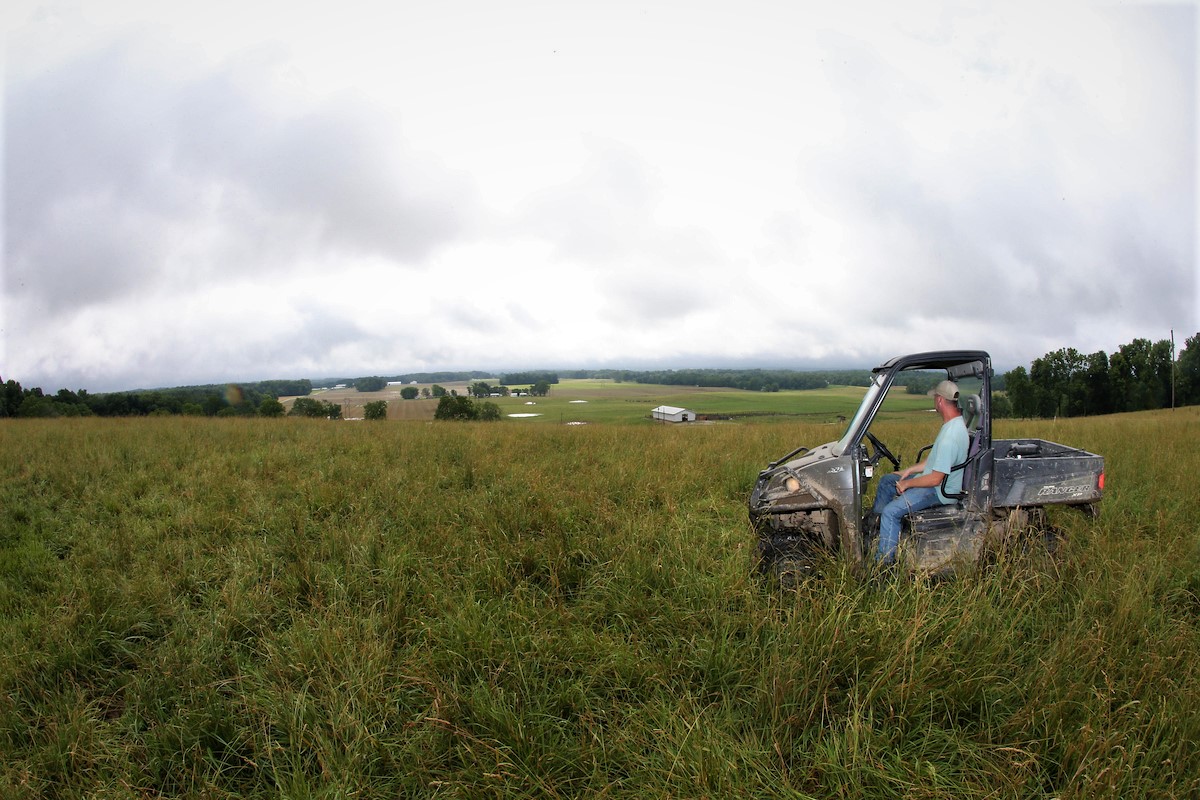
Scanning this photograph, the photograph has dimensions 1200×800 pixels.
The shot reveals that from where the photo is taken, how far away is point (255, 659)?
3.46m

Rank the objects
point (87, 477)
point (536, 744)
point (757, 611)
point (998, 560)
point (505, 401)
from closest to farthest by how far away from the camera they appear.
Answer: point (536, 744) < point (757, 611) < point (998, 560) < point (87, 477) < point (505, 401)

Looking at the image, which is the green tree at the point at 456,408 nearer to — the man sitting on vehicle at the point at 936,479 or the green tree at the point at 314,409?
the green tree at the point at 314,409

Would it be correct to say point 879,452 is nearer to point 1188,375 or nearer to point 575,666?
point 575,666

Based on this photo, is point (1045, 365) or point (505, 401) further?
point (1045, 365)

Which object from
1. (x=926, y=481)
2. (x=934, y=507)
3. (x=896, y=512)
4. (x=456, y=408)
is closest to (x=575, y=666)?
(x=896, y=512)

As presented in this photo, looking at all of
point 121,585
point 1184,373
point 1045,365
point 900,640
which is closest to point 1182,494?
point 900,640

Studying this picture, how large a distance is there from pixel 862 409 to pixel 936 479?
71cm

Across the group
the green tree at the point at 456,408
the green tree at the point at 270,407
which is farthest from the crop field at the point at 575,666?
the green tree at the point at 456,408

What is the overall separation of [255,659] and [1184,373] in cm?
4641

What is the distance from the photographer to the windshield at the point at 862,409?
392 centimetres

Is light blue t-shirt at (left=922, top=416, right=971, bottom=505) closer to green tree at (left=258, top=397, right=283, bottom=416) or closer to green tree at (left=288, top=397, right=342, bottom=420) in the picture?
green tree at (left=288, top=397, right=342, bottom=420)

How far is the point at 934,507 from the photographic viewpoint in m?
3.86

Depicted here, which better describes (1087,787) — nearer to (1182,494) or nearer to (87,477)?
(1182,494)

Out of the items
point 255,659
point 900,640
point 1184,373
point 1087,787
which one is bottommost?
point 255,659
